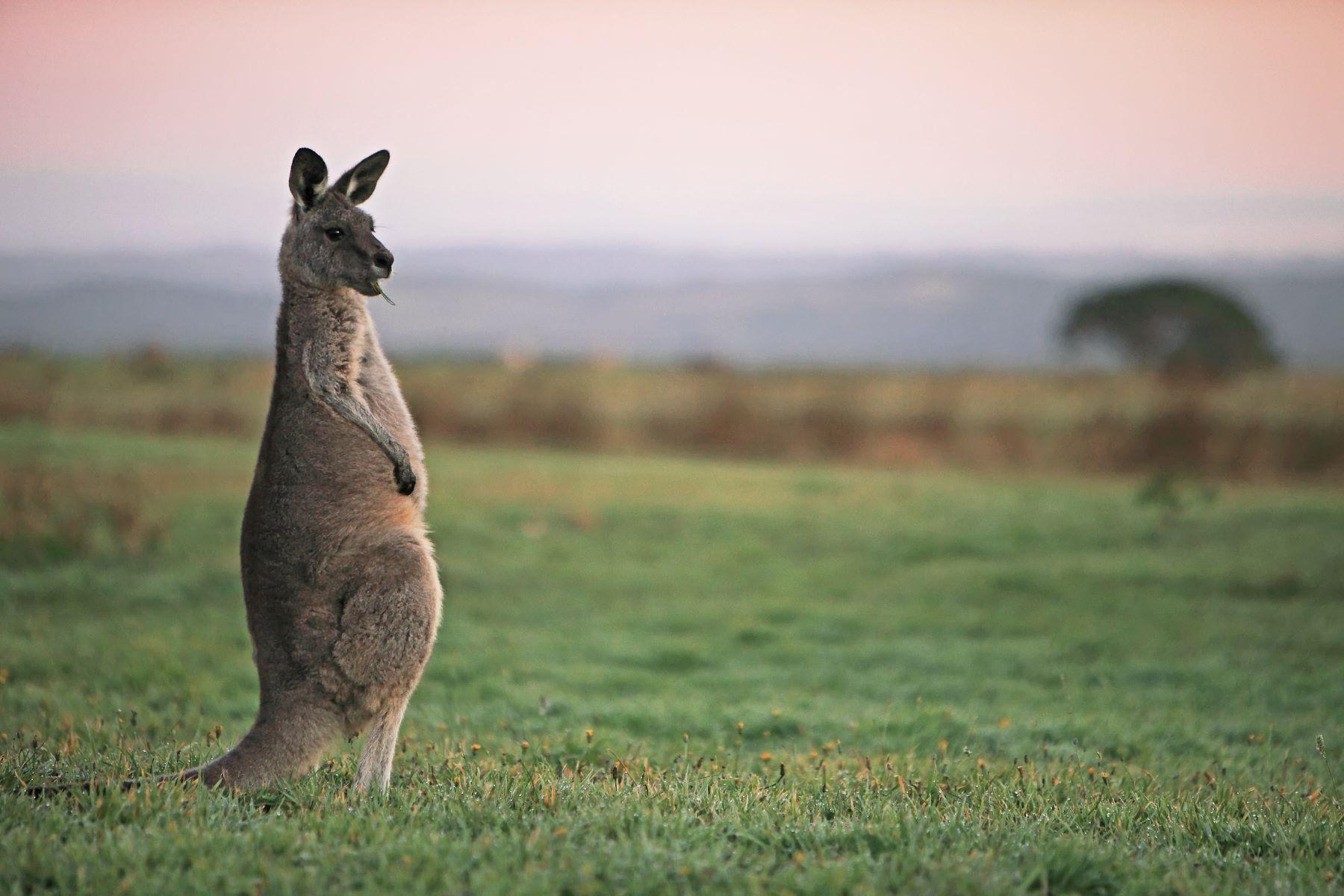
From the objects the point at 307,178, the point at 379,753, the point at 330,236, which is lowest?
the point at 379,753

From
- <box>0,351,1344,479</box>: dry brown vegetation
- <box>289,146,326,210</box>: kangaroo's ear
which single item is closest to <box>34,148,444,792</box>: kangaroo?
<box>289,146,326,210</box>: kangaroo's ear

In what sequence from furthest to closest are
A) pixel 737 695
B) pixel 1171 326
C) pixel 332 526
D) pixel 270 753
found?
pixel 1171 326
pixel 737 695
pixel 332 526
pixel 270 753

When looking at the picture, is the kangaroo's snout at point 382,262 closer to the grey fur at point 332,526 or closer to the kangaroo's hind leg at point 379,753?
the grey fur at point 332,526

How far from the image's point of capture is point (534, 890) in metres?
3.83

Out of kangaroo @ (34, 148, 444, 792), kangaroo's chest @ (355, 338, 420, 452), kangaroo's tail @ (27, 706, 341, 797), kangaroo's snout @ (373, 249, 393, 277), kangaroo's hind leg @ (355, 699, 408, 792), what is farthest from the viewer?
kangaroo's chest @ (355, 338, 420, 452)

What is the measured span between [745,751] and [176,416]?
23.5 m

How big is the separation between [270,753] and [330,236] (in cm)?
241

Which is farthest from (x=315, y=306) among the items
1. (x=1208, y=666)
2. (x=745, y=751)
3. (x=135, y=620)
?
(x=1208, y=666)

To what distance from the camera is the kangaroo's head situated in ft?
17.5

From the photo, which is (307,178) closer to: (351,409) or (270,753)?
(351,409)

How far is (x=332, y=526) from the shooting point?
16.6ft

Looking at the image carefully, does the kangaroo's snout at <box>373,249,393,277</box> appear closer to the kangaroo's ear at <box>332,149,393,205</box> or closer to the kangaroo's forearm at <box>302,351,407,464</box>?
the kangaroo's ear at <box>332,149,393,205</box>

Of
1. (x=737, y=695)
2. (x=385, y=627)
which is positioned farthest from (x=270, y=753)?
(x=737, y=695)

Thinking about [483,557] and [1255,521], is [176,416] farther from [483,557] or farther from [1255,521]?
[1255,521]
